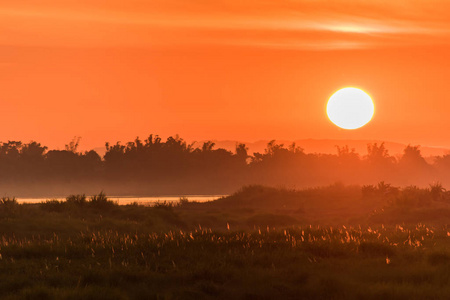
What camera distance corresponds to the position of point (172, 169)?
442 feet

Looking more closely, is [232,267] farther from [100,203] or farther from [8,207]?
[100,203]

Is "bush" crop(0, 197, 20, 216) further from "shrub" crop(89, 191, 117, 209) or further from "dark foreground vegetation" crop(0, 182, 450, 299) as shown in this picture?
"dark foreground vegetation" crop(0, 182, 450, 299)

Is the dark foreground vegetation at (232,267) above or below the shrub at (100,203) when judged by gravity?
below

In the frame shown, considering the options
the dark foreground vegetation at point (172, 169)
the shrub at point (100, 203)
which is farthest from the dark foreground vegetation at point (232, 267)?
Result: the dark foreground vegetation at point (172, 169)

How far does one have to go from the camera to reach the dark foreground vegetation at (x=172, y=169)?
130 meters

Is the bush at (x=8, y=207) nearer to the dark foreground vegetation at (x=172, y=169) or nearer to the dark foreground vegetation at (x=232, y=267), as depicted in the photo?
the dark foreground vegetation at (x=232, y=267)

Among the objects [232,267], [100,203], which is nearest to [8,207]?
[100,203]

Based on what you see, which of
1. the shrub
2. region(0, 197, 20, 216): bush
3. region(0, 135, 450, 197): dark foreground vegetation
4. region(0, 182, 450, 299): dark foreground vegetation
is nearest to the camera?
region(0, 182, 450, 299): dark foreground vegetation

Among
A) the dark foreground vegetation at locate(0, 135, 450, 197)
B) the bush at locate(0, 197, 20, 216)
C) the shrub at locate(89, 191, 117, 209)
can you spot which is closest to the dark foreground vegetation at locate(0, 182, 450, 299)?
the bush at locate(0, 197, 20, 216)

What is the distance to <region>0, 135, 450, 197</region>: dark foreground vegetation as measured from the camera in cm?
12962

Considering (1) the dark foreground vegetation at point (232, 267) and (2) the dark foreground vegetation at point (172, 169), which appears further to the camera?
(2) the dark foreground vegetation at point (172, 169)

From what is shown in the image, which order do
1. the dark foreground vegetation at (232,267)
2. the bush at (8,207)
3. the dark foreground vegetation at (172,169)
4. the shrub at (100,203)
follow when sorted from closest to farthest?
1. the dark foreground vegetation at (232,267)
2. the bush at (8,207)
3. the shrub at (100,203)
4. the dark foreground vegetation at (172,169)

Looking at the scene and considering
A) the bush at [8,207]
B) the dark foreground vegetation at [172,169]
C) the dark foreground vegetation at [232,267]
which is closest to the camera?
the dark foreground vegetation at [232,267]

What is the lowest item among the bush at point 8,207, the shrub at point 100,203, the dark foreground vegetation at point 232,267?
the dark foreground vegetation at point 232,267
